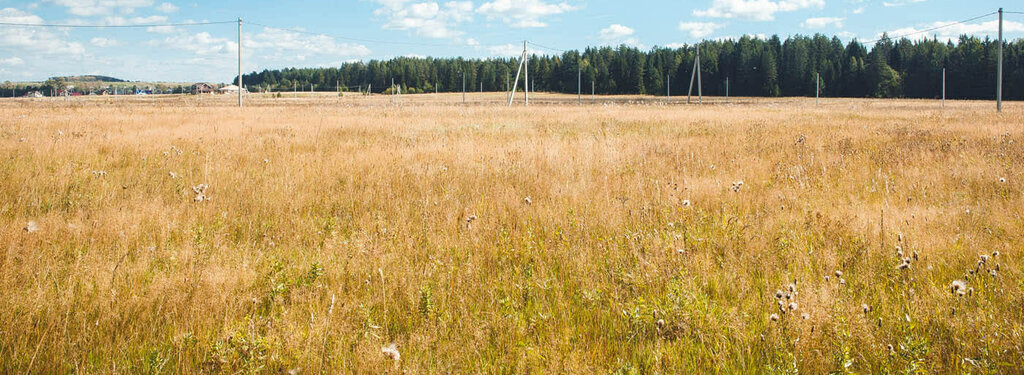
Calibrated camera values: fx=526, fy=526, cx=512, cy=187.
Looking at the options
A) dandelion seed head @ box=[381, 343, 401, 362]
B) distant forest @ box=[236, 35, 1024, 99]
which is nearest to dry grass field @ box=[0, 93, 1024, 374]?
dandelion seed head @ box=[381, 343, 401, 362]

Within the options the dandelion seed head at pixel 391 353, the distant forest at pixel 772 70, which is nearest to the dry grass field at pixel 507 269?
the dandelion seed head at pixel 391 353

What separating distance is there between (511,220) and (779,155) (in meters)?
6.37

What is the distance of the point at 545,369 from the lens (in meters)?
2.51

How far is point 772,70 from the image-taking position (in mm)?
101438

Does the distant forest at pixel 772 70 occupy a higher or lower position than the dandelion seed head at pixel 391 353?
higher

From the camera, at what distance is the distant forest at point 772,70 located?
87375 mm

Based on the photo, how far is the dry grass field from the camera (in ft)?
8.45

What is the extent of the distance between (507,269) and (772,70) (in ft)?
368

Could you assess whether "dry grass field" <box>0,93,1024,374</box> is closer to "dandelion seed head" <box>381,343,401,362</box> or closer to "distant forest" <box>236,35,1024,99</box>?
"dandelion seed head" <box>381,343,401,362</box>

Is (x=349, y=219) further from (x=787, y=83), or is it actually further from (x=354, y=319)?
(x=787, y=83)

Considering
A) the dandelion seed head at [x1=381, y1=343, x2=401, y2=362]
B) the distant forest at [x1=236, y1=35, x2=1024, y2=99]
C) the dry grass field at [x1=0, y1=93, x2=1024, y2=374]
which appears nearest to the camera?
the dandelion seed head at [x1=381, y1=343, x2=401, y2=362]

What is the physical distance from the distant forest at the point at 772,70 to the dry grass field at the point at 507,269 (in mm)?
91268

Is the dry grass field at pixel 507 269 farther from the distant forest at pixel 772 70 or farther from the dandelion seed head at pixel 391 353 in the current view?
the distant forest at pixel 772 70

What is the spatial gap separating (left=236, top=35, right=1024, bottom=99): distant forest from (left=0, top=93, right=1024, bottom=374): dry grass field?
91.3 meters
